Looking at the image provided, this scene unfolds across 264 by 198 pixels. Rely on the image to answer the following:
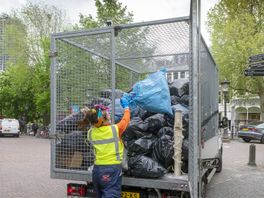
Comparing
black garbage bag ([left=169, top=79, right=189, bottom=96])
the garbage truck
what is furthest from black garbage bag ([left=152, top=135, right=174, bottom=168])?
black garbage bag ([left=169, top=79, right=189, bottom=96])

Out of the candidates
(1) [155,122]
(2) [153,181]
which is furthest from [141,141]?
(2) [153,181]

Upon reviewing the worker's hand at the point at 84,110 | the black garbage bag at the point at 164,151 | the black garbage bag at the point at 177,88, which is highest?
the black garbage bag at the point at 177,88

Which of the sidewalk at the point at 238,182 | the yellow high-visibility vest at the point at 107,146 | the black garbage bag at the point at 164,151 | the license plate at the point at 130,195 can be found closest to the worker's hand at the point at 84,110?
the yellow high-visibility vest at the point at 107,146

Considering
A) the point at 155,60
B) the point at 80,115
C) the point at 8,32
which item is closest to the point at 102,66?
the point at 80,115

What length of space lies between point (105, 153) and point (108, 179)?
0.30 m

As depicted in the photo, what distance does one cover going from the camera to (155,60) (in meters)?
7.54

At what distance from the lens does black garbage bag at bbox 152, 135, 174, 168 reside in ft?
15.9

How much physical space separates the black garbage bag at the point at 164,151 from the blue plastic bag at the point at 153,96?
371 mm

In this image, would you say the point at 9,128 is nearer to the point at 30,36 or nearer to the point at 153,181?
the point at 30,36

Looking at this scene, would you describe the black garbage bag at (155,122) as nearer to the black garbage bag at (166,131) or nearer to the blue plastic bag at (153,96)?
the black garbage bag at (166,131)

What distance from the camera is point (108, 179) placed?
4.54 m

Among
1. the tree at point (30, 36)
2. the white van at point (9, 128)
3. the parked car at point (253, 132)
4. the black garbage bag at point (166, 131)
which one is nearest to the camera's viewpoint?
the black garbage bag at point (166, 131)

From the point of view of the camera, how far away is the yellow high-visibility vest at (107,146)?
4.58 m

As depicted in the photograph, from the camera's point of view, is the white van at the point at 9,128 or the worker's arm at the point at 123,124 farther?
the white van at the point at 9,128
